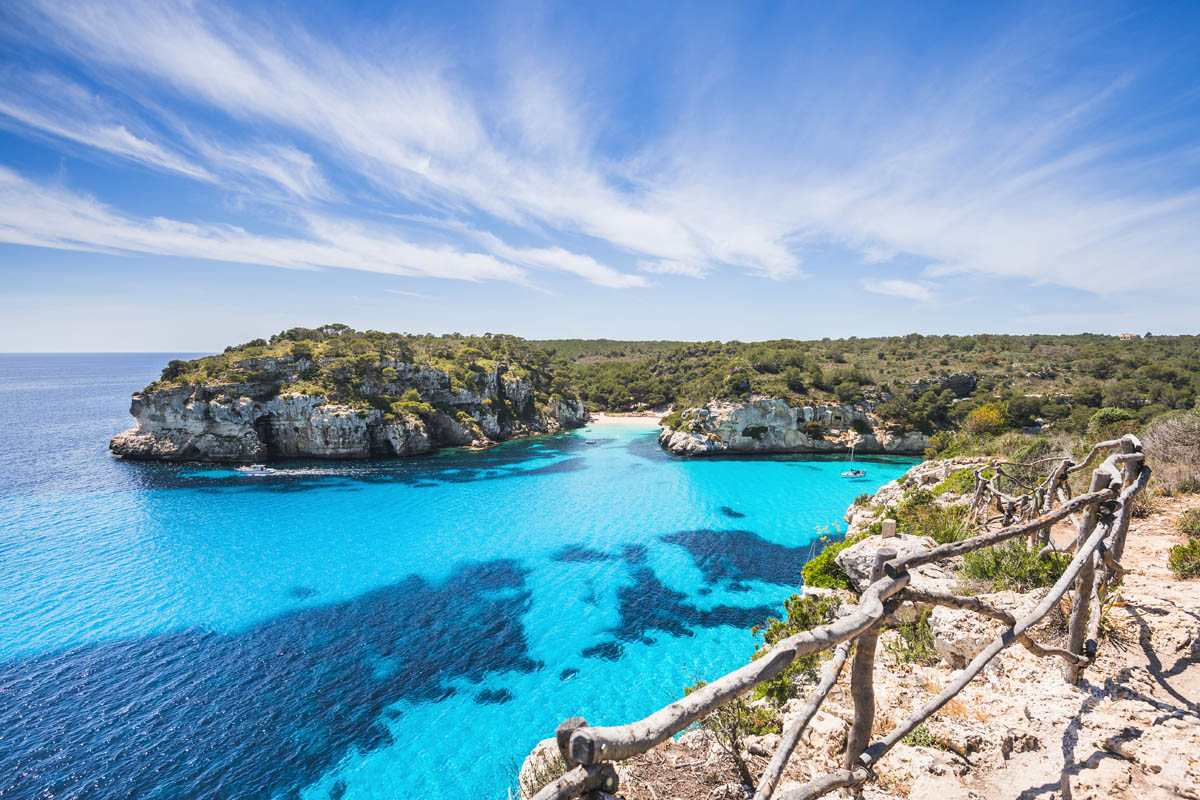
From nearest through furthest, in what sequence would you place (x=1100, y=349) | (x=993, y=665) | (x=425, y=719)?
(x=993, y=665)
(x=425, y=719)
(x=1100, y=349)

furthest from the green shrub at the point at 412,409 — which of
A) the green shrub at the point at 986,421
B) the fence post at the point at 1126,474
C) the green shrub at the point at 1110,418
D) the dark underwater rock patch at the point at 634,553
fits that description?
the green shrub at the point at 1110,418

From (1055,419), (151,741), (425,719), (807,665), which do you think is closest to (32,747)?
(151,741)

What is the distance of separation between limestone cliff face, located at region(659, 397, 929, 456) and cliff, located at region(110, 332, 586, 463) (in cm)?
2527

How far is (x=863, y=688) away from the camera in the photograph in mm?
3031

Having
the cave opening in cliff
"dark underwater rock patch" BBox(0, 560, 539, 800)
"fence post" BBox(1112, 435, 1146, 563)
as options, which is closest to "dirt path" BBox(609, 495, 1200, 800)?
"fence post" BBox(1112, 435, 1146, 563)

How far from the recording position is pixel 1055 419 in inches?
1656

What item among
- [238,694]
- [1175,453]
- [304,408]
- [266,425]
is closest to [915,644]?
[1175,453]

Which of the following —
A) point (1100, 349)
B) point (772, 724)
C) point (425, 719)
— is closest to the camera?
Result: point (772, 724)

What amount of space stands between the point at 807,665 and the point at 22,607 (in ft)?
93.8

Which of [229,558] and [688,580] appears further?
[229,558]

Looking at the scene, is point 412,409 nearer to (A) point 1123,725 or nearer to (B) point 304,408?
(B) point 304,408

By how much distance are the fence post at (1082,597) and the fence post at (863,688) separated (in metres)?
3.03

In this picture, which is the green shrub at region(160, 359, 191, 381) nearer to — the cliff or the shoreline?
the cliff

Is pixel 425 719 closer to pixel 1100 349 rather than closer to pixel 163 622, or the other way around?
pixel 163 622
